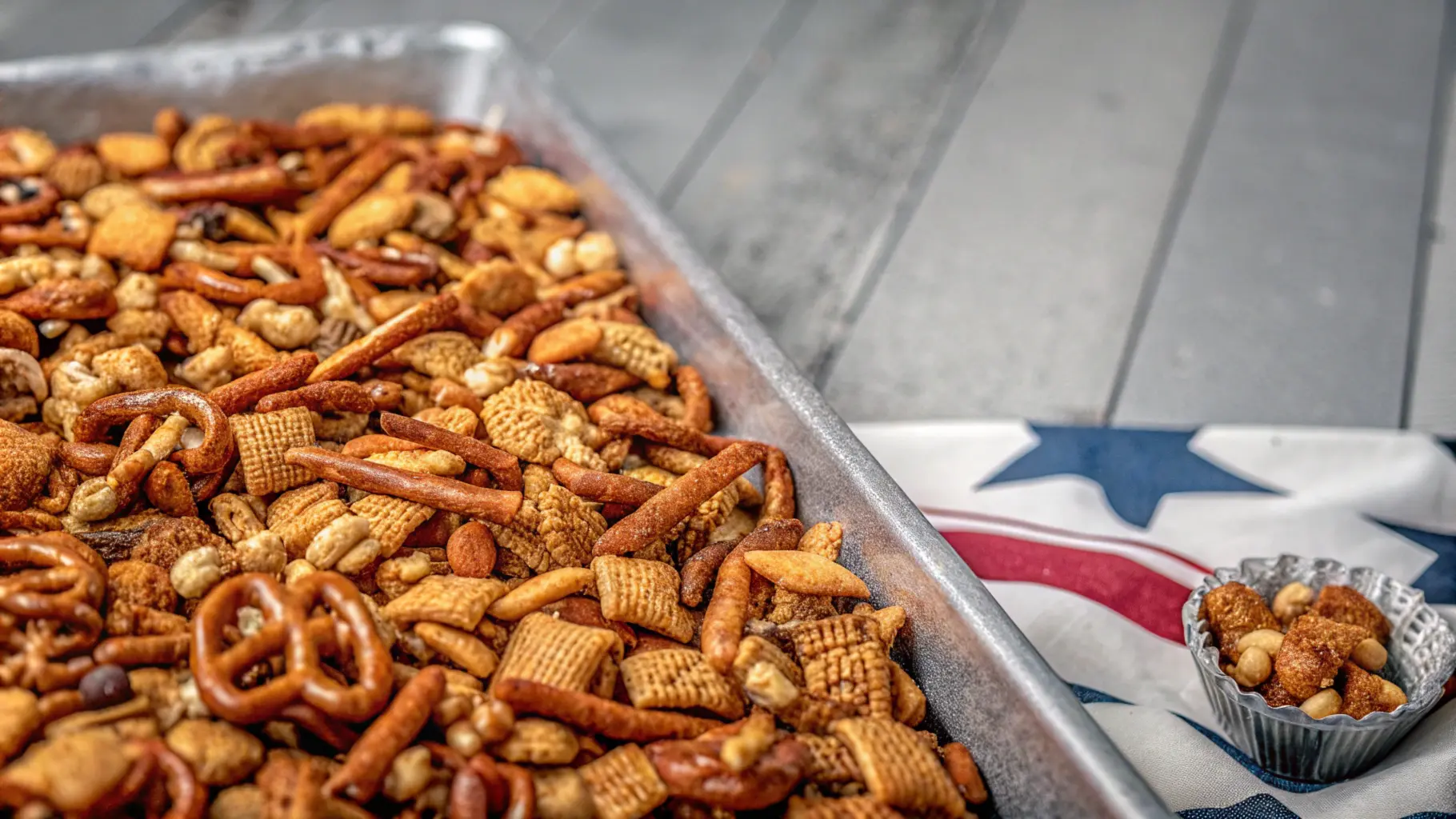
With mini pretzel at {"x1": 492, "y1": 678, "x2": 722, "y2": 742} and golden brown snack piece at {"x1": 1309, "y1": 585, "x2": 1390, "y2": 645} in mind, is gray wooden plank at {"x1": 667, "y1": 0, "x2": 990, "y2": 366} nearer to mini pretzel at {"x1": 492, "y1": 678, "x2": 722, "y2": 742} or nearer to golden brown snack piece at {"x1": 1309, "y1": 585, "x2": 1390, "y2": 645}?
golden brown snack piece at {"x1": 1309, "y1": 585, "x2": 1390, "y2": 645}

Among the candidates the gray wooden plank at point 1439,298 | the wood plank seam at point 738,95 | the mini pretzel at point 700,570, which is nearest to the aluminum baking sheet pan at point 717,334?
the mini pretzel at point 700,570

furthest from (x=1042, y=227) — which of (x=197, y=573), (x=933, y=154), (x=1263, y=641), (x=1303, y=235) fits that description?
(x=197, y=573)

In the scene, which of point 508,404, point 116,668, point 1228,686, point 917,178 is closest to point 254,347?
point 508,404

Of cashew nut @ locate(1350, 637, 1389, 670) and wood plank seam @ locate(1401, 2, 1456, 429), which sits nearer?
cashew nut @ locate(1350, 637, 1389, 670)

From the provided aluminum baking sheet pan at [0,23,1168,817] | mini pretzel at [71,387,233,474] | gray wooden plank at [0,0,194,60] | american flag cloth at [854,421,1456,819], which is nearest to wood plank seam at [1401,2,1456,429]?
american flag cloth at [854,421,1456,819]

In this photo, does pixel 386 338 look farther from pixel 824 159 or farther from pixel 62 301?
pixel 824 159

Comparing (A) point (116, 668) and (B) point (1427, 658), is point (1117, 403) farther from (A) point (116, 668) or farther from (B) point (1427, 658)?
(A) point (116, 668)
